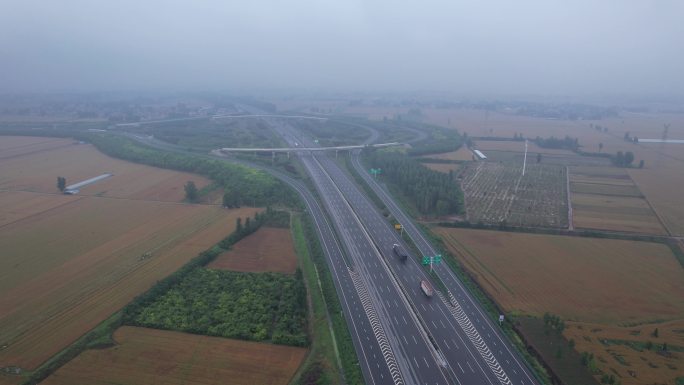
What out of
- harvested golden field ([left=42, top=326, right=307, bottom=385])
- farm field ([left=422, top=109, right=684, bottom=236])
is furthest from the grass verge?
farm field ([left=422, top=109, right=684, bottom=236])

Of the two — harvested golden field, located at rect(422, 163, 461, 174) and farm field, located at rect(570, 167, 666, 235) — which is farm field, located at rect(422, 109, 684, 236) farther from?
harvested golden field, located at rect(422, 163, 461, 174)

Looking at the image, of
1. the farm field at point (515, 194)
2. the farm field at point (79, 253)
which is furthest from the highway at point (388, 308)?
the farm field at point (515, 194)

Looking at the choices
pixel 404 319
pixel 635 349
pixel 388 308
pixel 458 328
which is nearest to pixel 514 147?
pixel 635 349

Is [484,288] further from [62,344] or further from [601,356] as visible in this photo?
[62,344]

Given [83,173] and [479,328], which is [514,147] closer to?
[479,328]

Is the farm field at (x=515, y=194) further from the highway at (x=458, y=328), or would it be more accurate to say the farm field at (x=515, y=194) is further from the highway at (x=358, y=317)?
the highway at (x=358, y=317)
